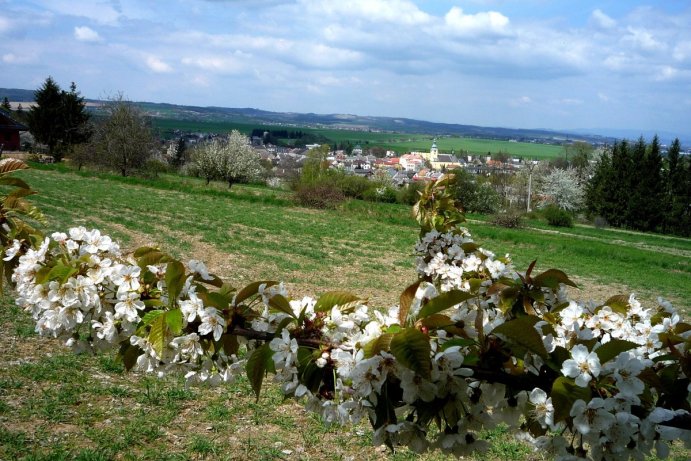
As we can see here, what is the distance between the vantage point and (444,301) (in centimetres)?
115

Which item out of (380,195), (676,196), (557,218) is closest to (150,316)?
(380,195)

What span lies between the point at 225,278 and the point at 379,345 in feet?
34.3

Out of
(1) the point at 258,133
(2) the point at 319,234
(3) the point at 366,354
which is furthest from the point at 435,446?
(1) the point at 258,133

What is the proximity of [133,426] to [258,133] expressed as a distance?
452 feet

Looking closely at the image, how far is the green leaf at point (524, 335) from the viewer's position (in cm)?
108

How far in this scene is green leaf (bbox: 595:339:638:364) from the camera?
3.57 feet

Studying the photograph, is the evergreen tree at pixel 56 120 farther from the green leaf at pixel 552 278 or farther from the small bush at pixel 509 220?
the green leaf at pixel 552 278

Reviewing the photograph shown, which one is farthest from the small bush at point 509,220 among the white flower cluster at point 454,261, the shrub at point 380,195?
the white flower cluster at point 454,261

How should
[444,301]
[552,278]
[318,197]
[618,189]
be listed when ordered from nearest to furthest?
[444,301]
[552,278]
[318,197]
[618,189]

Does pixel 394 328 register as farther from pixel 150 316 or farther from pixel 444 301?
pixel 150 316

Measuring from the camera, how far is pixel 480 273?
2631 millimetres

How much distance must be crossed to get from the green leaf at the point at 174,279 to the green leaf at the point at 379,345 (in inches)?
21.1

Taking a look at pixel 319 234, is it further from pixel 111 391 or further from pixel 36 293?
pixel 36 293

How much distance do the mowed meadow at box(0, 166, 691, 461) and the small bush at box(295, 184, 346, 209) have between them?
2.59 ft
